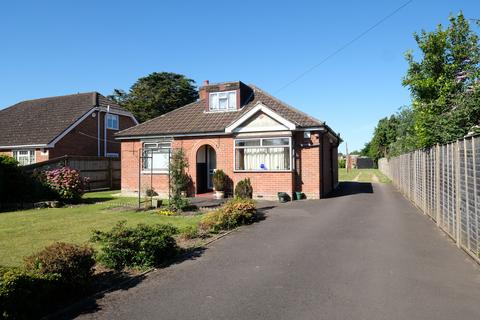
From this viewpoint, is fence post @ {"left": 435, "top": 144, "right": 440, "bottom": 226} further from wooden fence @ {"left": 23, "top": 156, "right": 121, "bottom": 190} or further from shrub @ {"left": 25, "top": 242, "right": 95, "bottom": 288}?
wooden fence @ {"left": 23, "top": 156, "right": 121, "bottom": 190}

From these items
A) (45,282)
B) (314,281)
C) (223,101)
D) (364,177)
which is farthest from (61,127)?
(364,177)

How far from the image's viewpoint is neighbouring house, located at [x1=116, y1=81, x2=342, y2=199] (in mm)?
17875

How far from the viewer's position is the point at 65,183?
17047 millimetres

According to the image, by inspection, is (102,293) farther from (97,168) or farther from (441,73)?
(97,168)

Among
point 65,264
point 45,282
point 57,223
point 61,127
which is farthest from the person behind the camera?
point 61,127

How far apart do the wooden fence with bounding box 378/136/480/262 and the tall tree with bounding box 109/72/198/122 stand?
46748mm

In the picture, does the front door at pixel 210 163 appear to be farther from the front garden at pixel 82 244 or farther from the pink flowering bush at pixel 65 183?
the pink flowering bush at pixel 65 183

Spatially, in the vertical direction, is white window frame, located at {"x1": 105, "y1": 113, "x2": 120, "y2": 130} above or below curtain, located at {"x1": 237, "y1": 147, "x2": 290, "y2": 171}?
above

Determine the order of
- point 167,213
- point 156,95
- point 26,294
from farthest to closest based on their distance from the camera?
point 156,95, point 167,213, point 26,294

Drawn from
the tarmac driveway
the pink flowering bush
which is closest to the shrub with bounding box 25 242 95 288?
the tarmac driveway

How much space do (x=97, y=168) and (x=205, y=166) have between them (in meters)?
8.54

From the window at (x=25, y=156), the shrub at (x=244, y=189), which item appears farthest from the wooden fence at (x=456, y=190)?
the window at (x=25, y=156)

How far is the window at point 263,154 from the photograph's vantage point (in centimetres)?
1807

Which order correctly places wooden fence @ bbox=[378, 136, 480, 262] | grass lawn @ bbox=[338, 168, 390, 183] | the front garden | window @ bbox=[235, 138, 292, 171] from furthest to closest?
1. grass lawn @ bbox=[338, 168, 390, 183]
2. window @ bbox=[235, 138, 292, 171]
3. wooden fence @ bbox=[378, 136, 480, 262]
4. the front garden
